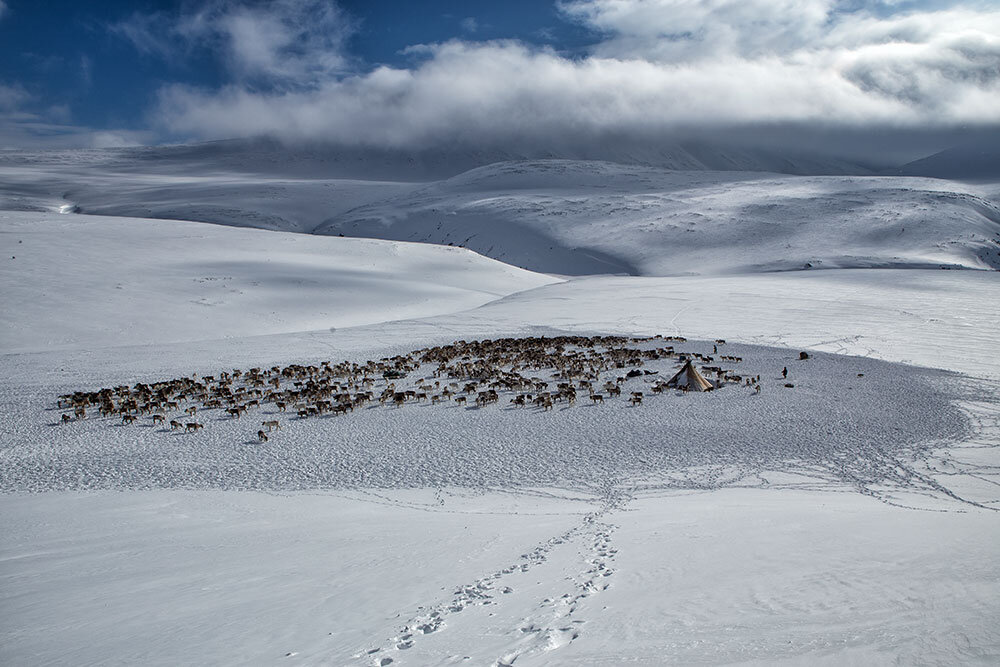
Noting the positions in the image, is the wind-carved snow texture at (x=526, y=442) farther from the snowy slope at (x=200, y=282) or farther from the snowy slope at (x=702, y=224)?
the snowy slope at (x=702, y=224)

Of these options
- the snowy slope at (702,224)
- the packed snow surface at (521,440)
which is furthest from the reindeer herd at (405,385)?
the snowy slope at (702,224)

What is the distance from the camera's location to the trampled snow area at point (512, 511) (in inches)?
121

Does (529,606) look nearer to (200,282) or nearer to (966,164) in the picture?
(200,282)

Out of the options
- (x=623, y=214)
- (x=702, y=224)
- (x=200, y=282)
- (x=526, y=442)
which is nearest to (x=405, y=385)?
(x=526, y=442)

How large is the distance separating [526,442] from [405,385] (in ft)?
12.7

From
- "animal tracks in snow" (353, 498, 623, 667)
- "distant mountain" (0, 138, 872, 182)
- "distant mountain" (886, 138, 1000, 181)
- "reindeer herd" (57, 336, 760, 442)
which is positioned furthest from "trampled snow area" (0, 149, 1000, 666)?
"distant mountain" (0, 138, 872, 182)

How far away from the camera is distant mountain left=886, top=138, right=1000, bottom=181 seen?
3442 inches

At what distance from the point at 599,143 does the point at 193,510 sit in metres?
168

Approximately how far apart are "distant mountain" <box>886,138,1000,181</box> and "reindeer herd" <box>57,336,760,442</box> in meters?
90.9

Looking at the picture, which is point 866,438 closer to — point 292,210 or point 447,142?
point 292,210

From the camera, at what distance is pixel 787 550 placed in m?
4.13

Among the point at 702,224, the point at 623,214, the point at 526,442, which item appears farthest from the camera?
the point at 623,214

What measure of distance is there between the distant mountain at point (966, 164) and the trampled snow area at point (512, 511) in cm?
8995

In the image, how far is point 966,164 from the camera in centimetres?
9600
